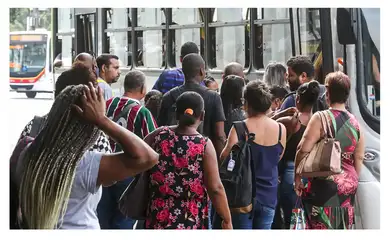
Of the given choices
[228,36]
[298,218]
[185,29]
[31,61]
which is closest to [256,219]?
[298,218]

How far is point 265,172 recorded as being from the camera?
5535 mm

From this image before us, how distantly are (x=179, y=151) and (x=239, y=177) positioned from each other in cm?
74

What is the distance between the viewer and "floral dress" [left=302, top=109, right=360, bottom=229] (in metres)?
5.34

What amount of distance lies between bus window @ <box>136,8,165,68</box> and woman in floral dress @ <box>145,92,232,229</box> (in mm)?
5140

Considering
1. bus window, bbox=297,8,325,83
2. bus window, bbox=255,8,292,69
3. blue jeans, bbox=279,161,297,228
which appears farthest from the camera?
bus window, bbox=255,8,292,69

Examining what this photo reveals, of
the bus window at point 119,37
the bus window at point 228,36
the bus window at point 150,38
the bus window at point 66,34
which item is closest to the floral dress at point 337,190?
the bus window at point 228,36

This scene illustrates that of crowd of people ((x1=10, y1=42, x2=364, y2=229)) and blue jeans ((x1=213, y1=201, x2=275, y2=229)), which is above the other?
crowd of people ((x1=10, y1=42, x2=364, y2=229))

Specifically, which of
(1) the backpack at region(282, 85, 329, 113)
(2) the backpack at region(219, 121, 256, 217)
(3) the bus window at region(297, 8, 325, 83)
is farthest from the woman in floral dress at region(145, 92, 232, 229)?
(3) the bus window at region(297, 8, 325, 83)

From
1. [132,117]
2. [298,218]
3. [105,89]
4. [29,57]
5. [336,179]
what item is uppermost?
[29,57]

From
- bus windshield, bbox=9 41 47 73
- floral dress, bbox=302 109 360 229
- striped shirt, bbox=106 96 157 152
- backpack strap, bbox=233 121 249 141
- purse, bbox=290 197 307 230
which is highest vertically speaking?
bus windshield, bbox=9 41 47 73

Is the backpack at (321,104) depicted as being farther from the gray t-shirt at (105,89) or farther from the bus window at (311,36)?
the gray t-shirt at (105,89)

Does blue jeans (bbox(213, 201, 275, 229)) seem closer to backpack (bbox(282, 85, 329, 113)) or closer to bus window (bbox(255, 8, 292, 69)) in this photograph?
backpack (bbox(282, 85, 329, 113))

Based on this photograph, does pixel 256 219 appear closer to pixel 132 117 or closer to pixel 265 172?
pixel 265 172
